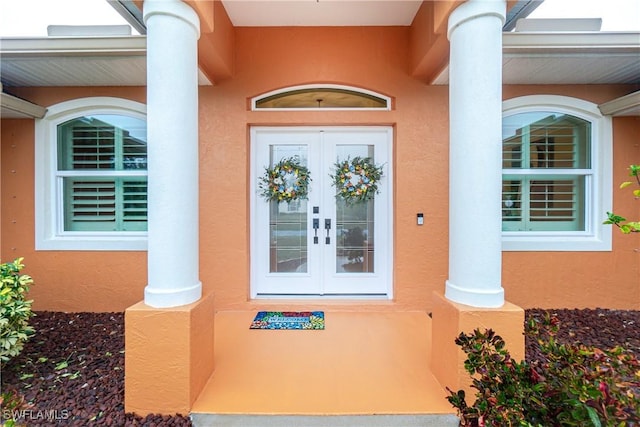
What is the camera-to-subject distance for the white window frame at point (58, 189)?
3992 millimetres

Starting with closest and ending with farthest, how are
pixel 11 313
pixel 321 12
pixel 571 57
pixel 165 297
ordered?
1. pixel 165 297
2. pixel 11 313
3. pixel 571 57
4. pixel 321 12

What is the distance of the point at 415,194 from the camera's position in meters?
3.85

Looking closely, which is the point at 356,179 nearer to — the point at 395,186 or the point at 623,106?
the point at 395,186

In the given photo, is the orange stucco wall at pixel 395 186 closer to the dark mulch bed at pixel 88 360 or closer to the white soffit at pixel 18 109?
the dark mulch bed at pixel 88 360

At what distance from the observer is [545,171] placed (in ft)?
13.3

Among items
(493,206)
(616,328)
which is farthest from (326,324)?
(616,328)

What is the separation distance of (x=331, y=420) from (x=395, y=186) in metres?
2.69

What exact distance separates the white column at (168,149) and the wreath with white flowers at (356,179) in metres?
2.13

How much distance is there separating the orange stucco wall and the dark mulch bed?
30 centimetres

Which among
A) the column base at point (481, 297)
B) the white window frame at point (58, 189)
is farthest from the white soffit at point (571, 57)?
the white window frame at point (58, 189)

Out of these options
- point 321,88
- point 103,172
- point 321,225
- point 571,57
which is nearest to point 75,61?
point 103,172

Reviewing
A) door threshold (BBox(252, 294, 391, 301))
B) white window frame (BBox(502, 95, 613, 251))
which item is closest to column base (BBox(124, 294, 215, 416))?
door threshold (BBox(252, 294, 391, 301))

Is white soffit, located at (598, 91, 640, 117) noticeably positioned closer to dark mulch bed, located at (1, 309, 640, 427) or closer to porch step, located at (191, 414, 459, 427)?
dark mulch bed, located at (1, 309, 640, 427)

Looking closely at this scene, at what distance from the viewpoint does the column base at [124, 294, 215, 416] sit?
210cm
